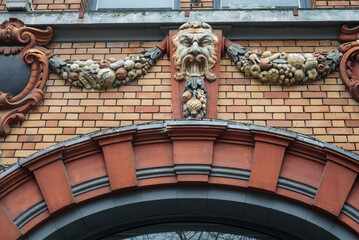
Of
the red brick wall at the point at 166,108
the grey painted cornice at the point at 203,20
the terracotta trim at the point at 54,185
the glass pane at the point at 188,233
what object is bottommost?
the glass pane at the point at 188,233

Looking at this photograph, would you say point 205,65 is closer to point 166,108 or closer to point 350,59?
point 166,108

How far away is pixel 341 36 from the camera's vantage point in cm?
573

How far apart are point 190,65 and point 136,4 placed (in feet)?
4.95

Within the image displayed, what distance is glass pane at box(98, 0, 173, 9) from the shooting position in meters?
6.48

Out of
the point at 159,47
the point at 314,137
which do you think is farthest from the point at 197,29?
the point at 314,137

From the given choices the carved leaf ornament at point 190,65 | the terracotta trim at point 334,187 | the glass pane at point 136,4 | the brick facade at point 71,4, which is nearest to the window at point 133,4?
the glass pane at point 136,4

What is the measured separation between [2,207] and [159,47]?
7.99ft

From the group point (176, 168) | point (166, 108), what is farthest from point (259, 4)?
point (176, 168)

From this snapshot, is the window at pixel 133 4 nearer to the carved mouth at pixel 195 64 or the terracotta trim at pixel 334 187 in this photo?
the carved mouth at pixel 195 64

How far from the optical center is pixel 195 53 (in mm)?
5438

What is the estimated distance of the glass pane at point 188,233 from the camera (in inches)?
206

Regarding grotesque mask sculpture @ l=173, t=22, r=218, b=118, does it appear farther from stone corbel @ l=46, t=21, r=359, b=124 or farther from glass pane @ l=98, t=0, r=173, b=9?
glass pane @ l=98, t=0, r=173, b=9

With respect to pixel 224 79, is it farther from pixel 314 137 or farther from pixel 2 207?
pixel 2 207

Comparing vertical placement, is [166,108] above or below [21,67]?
below
